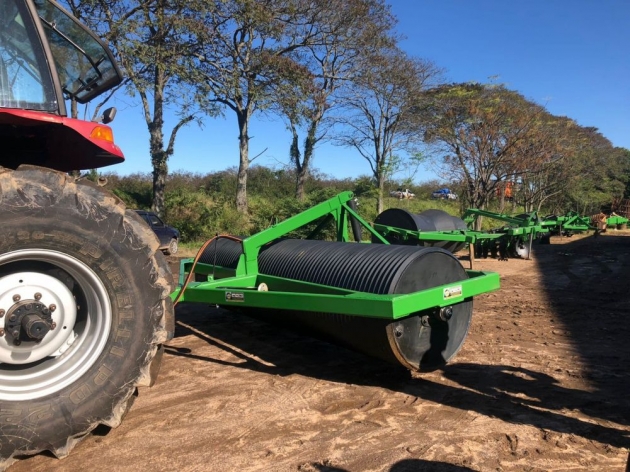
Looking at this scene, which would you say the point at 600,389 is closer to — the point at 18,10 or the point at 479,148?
the point at 18,10

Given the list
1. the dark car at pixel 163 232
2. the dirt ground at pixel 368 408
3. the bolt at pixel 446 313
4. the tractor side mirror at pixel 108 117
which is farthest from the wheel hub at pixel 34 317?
the dark car at pixel 163 232

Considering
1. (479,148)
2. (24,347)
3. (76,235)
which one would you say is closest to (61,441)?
(24,347)

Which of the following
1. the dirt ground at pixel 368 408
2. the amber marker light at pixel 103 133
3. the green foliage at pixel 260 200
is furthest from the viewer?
the green foliage at pixel 260 200

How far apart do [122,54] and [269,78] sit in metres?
5.00

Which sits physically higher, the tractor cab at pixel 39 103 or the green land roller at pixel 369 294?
the tractor cab at pixel 39 103

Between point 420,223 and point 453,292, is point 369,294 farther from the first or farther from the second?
point 420,223

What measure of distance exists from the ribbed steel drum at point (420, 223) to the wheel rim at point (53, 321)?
665cm

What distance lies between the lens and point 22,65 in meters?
2.73

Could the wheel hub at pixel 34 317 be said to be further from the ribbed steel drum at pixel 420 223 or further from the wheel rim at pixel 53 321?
the ribbed steel drum at pixel 420 223

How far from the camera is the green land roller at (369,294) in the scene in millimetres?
3318

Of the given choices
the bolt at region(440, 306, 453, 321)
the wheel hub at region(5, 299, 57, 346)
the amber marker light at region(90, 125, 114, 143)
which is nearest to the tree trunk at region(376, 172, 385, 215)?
the bolt at region(440, 306, 453, 321)

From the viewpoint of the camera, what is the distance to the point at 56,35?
3.54 meters

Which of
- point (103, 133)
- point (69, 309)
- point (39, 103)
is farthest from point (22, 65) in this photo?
point (69, 309)

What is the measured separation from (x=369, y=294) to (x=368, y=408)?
0.71 m
